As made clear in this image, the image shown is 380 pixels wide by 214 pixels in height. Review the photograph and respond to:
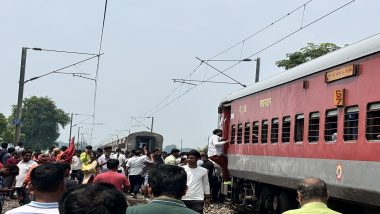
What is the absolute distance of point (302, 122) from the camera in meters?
11.5

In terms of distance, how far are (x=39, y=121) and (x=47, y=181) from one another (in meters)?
110

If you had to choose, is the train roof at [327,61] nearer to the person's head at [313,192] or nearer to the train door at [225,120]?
the train door at [225,120]

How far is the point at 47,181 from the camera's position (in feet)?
15.0

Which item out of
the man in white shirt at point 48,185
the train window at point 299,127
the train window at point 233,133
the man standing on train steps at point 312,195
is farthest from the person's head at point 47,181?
the train window at point 233,133

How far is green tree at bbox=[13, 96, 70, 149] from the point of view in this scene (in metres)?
112

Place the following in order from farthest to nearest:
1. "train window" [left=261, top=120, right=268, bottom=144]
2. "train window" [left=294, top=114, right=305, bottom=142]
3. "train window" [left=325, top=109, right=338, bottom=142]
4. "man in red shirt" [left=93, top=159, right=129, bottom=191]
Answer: "train window" [left=261, top=120, right=268, bottom=144] < "train window" [left=294, top=114, right=305, bottom=142] < "train window" [left=325, top=109, right=338, bottom=142] < "man in red shirt" [left=93, top=159, right=129, bottom=191]

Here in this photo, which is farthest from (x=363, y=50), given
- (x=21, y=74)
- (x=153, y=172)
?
(x=21, y=74)

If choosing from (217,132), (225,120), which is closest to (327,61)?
(217,132)

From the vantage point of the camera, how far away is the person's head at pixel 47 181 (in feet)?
14.9

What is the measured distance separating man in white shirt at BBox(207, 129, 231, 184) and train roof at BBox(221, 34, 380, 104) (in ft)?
6.26

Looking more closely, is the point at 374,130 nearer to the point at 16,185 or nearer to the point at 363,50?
the point at 363,50

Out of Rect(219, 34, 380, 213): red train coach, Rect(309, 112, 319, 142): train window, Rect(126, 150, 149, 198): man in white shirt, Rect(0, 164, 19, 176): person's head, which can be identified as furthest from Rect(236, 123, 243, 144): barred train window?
Rect(0, 164, 19, 176): person's head

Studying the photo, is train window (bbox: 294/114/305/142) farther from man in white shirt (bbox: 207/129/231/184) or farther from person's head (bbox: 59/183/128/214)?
person's head (bbox: 59/183/128/214)

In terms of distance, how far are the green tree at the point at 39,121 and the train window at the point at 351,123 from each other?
10517 cm
